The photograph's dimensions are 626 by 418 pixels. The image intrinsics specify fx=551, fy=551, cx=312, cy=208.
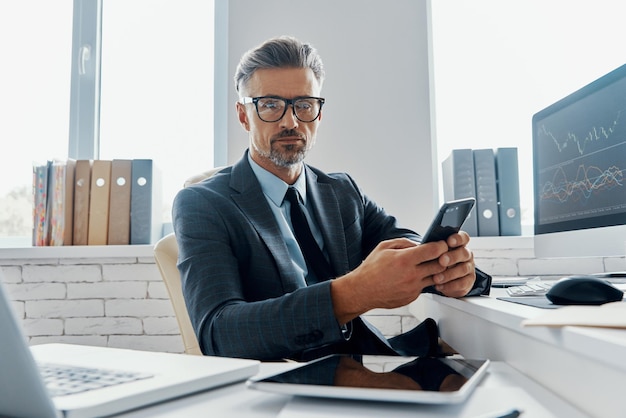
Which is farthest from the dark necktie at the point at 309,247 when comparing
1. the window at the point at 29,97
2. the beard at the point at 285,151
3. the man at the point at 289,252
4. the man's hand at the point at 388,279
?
the window at the point at 29,97

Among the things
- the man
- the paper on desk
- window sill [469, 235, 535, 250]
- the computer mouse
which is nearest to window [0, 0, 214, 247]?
the man

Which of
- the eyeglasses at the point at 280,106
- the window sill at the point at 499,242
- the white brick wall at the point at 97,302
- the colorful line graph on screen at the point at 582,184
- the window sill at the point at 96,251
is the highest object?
the eyeglasses at the point at 280,106

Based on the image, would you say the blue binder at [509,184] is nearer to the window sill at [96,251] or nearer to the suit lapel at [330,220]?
the suit lapel at [330,220]

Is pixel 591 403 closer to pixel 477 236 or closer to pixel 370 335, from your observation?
pixel 370 335

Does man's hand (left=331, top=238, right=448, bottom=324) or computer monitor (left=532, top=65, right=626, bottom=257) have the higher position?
computer monitor (left=532, top=65, right=626, bottom=257)

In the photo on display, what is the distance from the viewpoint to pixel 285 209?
1455mm

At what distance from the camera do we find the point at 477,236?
1.95 m

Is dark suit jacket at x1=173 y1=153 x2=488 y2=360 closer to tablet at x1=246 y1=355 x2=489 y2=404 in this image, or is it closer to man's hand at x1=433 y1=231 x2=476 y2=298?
man's hand at x1=433 y1=231 x2=476 y2=298

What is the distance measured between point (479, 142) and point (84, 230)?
1.62 metres

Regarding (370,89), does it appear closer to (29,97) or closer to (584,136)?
(584,136)

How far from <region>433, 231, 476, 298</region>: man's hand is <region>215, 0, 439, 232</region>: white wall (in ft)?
3.28

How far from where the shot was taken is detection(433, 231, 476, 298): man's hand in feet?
3.18

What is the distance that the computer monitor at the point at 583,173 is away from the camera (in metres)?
1.16

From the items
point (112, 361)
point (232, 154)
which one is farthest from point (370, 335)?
point (232, 154)
